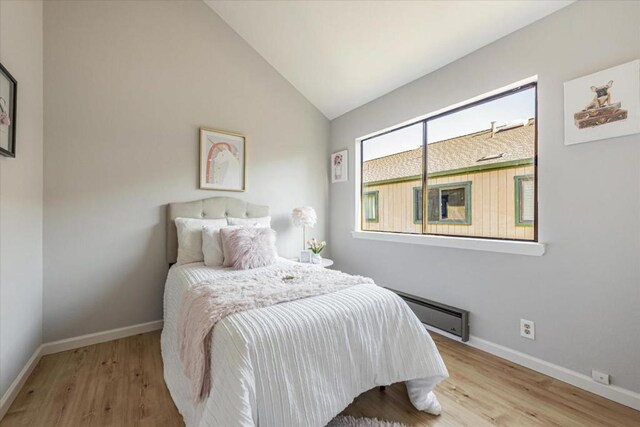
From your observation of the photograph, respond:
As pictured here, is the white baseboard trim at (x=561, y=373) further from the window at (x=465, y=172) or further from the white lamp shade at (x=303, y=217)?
the white lamp shade at (x=303, y=217)

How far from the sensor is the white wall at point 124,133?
2199 millimetres

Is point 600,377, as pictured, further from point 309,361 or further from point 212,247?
point 212,247

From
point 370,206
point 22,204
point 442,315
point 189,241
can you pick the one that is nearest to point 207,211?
point 189,241

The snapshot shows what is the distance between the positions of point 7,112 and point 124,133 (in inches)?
33.7

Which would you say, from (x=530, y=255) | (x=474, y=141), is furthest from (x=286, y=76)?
(x=530, y=255)

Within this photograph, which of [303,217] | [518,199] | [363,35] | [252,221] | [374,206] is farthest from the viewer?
[374,206]

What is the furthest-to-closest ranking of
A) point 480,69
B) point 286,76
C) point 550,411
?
1. point 286,76
2. point 480,69
3. point 550,411

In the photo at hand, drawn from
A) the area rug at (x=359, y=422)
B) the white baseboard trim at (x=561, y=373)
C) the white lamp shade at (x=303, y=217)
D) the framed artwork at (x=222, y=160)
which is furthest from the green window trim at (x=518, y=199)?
the framed artwork at (x=222, y=160)

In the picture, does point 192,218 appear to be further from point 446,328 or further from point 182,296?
point 446,328

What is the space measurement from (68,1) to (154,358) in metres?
2.90

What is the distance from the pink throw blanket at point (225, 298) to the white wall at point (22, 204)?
0.98 metres

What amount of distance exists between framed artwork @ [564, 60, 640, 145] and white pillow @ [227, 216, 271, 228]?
8.30ft

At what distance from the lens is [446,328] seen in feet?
7.75

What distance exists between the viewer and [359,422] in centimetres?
141
